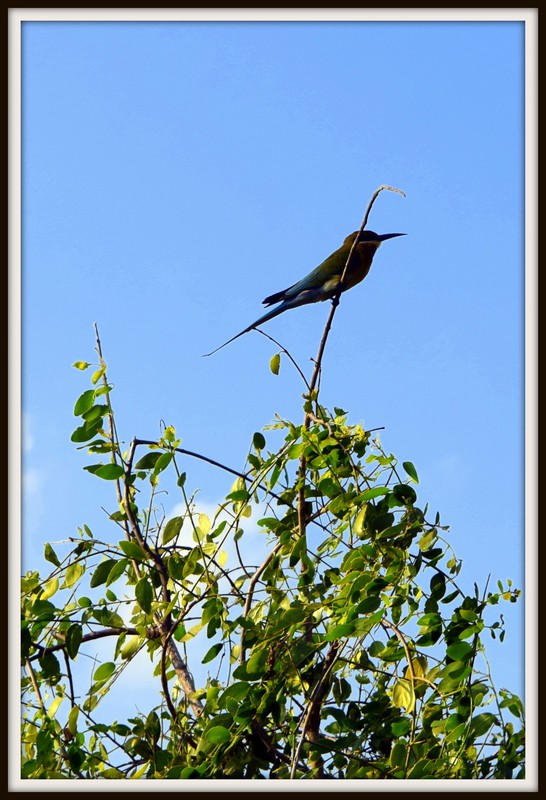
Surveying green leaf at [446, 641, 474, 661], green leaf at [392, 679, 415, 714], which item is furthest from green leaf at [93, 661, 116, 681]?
green leaf at [446, 641, 474, 661]

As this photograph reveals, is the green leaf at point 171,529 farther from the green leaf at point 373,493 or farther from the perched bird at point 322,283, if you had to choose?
the perched bird at point 322,283

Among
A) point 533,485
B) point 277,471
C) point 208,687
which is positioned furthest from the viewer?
point 277,471

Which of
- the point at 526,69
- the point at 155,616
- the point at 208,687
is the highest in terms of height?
the point at 526,69

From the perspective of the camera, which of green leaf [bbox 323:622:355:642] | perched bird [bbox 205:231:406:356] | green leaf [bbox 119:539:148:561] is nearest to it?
green leaf [bbox 323:622:355:642]

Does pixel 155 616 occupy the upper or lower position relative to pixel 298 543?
lower

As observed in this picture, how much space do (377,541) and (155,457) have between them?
0.53 meters

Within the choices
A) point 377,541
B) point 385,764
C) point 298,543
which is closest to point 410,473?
point 377,541

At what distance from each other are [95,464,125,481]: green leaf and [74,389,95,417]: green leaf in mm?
130

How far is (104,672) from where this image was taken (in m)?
1.98

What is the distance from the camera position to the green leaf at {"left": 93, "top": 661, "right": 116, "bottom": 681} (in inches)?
77.7

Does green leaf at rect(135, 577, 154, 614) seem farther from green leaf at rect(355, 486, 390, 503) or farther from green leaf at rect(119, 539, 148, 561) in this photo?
green leaf at rect(355, 486, 390, 503)

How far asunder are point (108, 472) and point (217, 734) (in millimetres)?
601

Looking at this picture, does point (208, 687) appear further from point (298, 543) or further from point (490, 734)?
point (490, 734)

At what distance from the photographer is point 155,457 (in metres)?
2.04
